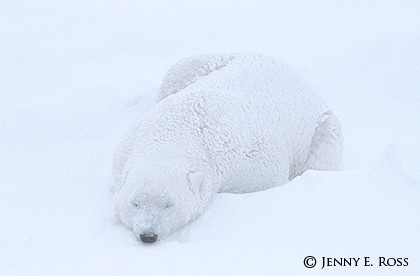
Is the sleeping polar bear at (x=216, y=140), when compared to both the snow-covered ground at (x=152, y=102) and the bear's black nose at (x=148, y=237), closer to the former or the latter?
the bear's black nose at (x=148, y=237)

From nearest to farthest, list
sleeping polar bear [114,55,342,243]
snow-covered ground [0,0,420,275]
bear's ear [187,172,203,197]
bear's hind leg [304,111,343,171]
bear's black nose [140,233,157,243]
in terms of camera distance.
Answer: snow-covered ground [0,0,420,275] → bear's black nose [140,233,157,243] → sleeping polar bear [114,55,342,243] → bear's ear [187,172,203,197] → bear's hind leg [304,111,343,171]

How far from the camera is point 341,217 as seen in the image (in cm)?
429

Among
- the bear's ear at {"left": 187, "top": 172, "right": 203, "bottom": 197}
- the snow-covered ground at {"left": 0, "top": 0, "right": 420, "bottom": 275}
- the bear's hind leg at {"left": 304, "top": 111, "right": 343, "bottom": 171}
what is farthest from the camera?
the bear's hind leg at {"left": 304, "top": 111, "right": 343, "bottom": 171}

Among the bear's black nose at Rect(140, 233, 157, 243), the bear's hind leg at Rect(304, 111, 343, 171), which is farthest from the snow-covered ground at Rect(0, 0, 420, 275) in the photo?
the bear's hind leg at Rect(304, 111, 343, 171)

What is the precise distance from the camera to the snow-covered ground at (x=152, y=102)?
3902 millimetres

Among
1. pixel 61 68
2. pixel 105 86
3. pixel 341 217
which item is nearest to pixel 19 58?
pixel 61 68

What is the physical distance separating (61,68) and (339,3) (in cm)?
431

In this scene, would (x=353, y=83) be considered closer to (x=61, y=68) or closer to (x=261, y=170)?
(x=261, y=170)

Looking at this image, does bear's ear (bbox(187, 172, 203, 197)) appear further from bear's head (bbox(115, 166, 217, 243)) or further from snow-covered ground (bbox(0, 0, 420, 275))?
snow-covered ground (bbox(0, 0, 420, 275))

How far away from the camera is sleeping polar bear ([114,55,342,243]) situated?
171 inches

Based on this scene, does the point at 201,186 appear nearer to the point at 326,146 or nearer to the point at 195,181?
the point at 195,181

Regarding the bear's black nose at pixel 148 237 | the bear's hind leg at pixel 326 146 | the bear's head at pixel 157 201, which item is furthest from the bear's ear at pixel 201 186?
the bear's hind leg at pixel 326 146

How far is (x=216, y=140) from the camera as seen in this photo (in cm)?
A: 490

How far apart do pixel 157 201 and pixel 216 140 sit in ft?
2.71
